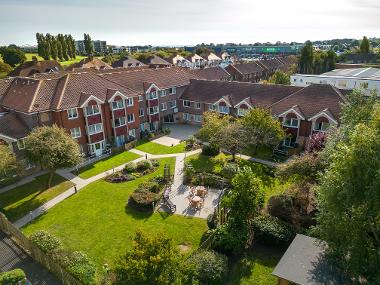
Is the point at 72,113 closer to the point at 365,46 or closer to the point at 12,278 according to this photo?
the point at 12,278

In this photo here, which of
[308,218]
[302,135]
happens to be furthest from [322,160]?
[302,135]

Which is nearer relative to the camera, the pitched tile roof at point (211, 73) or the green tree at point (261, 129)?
the green tree at point (261, 129)

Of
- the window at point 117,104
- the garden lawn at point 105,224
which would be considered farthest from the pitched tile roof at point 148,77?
the garden lawn at point 105,224

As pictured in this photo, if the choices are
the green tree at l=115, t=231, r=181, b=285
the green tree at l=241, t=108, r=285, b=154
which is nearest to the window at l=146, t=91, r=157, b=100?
the green tree at l=241, t=108, r=285, b=154

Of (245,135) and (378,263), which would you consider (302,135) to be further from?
(378,263)

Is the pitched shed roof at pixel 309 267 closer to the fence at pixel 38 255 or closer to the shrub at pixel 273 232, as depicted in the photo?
the shrub at pixel 273 232
